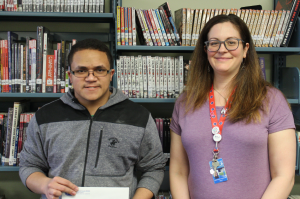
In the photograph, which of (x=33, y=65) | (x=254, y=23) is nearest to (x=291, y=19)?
(x=254, y=23)

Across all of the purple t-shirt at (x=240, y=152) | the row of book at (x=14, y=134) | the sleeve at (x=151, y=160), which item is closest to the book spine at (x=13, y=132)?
the row of book at (x=14, y=134)

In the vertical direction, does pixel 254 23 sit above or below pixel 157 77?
above

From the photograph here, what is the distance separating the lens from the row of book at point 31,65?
5.31ft

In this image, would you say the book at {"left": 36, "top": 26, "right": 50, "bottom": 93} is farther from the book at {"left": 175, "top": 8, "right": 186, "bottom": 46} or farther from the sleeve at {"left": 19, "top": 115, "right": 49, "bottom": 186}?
the book at {"left": 175, "top": 8, "right": 186, "bottom": 46}

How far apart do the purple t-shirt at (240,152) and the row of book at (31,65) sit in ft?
3.36

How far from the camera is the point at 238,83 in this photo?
121cm

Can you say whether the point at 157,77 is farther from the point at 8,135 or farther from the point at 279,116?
the point at 8,135

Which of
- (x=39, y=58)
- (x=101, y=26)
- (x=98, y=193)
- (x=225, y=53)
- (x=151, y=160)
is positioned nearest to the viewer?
(x=98, y=193)

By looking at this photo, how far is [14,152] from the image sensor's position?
5.38 feet

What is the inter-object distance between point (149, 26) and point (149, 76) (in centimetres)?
35

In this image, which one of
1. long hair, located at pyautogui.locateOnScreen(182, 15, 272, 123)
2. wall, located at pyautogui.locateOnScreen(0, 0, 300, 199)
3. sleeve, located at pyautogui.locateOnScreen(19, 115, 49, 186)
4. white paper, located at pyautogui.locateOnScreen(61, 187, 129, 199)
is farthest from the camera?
wall, located at pyautogui.locateOnScreen(0, 0, 300, 199)

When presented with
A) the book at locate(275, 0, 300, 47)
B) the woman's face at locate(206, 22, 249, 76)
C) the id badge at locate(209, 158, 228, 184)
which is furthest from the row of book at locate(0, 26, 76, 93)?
the book at locate(275, 0, 300, 47)

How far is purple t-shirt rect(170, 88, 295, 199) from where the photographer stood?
1.08 metres

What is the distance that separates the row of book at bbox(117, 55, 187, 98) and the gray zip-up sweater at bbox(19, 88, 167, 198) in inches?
14.7
